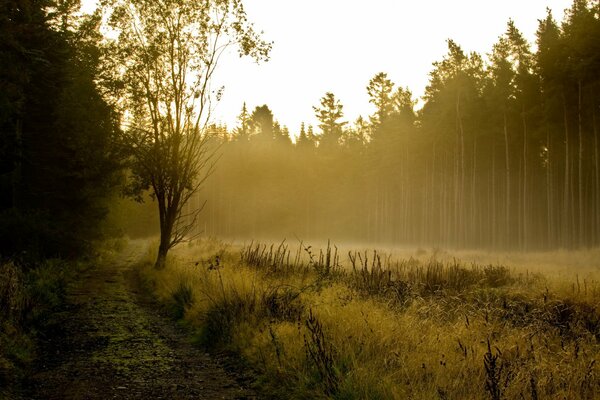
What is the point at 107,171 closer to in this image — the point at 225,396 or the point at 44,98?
the point at 44,98

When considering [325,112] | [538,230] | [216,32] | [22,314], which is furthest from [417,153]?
[22,314]

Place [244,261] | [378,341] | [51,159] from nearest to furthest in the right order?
[378,341], [244,261], [51,159]

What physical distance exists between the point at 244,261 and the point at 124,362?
707 cm

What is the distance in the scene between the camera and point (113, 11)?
55.5 ft

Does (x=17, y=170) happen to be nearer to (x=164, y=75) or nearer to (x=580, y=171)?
(x=164, y=75)

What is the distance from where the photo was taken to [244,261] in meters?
13.4

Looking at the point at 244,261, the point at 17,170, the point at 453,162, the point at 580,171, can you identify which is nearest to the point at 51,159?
the point at 17,170

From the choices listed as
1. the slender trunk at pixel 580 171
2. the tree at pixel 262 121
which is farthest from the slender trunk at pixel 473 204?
the tree at pixel 262 121

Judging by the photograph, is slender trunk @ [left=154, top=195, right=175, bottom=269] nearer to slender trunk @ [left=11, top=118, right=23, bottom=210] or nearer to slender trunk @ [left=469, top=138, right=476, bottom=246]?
slender trunk @ [left=11, top=118, right=23, bottom=210]

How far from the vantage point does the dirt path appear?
17.1ft

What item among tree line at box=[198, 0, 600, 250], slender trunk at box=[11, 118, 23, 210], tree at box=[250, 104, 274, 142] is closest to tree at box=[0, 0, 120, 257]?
slender trunk at box=[11, 118, 23, 210]

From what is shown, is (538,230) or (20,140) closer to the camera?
(20,140)

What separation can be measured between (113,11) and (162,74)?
122 inches

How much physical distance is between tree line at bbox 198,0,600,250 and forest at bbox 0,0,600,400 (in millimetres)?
313
